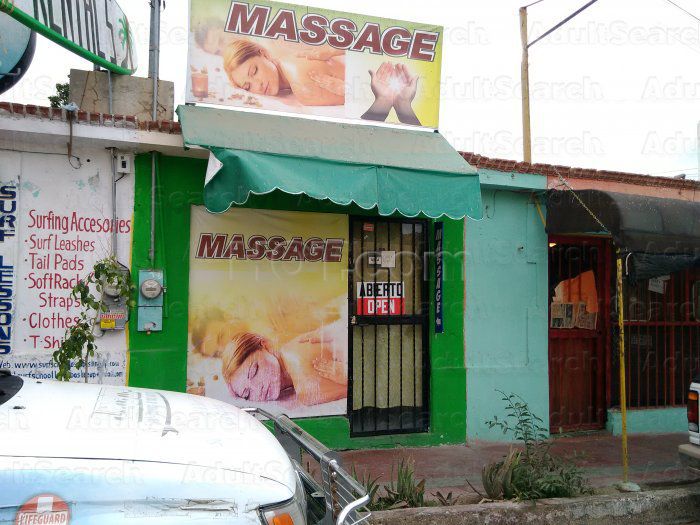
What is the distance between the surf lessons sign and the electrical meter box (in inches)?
78.7

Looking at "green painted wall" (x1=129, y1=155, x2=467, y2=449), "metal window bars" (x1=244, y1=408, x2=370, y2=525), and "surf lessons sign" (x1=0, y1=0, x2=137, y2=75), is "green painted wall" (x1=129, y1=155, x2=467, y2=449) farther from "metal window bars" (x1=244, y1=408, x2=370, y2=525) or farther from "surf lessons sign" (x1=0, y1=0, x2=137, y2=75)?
"metal window bars" (x1=244, y1=408, x2=370, y2=525)

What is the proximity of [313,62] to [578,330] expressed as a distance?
179 inches

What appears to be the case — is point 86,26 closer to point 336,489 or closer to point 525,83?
point 336,489

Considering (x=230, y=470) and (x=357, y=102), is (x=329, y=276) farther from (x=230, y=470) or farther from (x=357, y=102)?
(x=230, y=470)

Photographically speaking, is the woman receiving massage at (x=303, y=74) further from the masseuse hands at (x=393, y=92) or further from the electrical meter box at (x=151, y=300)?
the electrical meter box at (x=151, y=300)

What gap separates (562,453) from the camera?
21.9 ft

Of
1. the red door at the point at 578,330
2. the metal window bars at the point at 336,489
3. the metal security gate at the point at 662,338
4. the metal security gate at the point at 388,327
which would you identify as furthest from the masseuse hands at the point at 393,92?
the metal window bars at the point at 336,489

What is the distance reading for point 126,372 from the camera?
5770 millimetres

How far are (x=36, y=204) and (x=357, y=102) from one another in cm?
333

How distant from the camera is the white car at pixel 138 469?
2078 millimetres

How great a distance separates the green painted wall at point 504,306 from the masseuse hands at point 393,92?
1209 mm

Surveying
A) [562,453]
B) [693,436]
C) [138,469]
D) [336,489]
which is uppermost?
[138,469]

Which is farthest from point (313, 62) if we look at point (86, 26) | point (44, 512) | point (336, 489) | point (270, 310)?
point (44, 512)

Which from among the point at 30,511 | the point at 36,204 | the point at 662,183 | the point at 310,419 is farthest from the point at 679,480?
the point at 36,204
